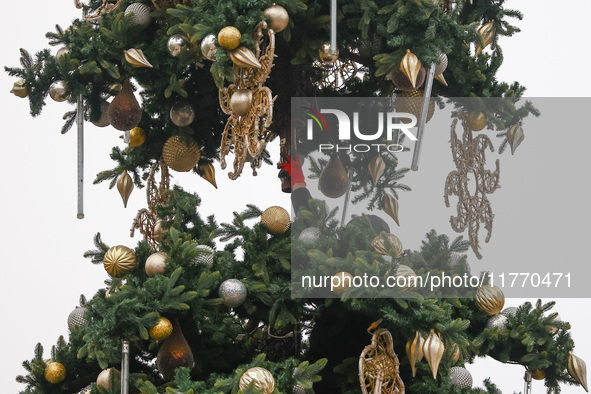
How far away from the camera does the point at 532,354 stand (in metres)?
5.53

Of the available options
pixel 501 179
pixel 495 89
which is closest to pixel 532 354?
pixel 501 179

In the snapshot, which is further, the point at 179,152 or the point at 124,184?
the point at 124,184

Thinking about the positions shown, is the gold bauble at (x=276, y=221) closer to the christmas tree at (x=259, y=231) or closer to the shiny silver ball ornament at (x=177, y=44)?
the christmas tree at (x=259, y=231)

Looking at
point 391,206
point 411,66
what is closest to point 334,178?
point 391,206

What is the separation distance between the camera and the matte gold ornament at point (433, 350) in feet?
16.0

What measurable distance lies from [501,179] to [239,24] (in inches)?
65.0

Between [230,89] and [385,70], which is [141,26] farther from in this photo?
[385,70]

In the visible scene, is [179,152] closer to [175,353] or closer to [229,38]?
[229,38]

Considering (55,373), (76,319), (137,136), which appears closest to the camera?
(55,373)

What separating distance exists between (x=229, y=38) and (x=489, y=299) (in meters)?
1.70

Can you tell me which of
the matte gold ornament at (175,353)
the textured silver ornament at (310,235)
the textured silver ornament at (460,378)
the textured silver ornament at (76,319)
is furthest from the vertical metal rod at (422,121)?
the textured silver ornament at (76,319)

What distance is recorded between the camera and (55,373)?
5324 millimetres

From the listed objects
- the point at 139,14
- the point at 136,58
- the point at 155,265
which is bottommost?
the point at 155,265

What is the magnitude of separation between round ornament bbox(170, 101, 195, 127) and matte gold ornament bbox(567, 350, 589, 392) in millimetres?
2090
